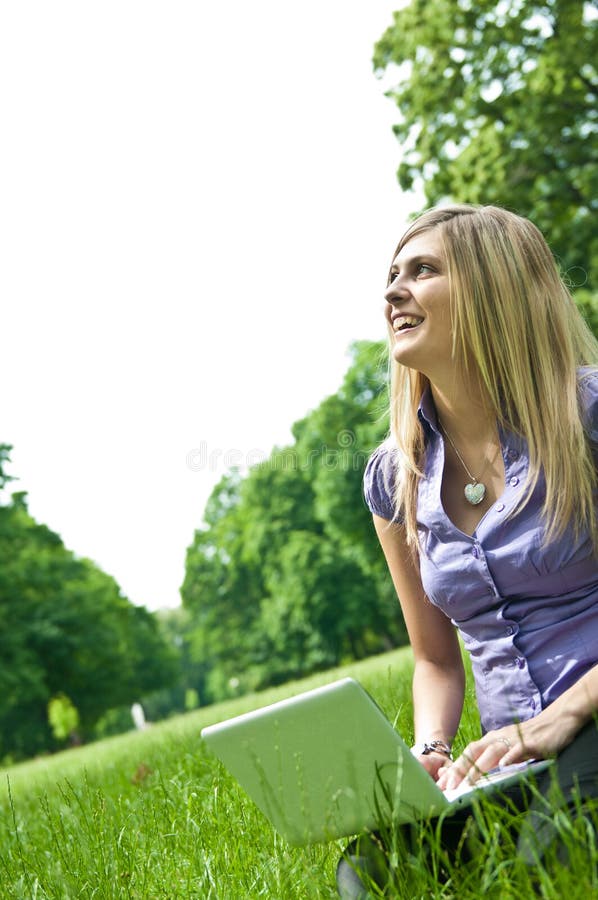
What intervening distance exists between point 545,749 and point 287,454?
41.0m

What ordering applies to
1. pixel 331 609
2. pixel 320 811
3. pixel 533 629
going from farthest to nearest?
1. pixel 331 609
2. pixel 533 629
3. pixel 320 811

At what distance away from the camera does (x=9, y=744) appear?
140 feet

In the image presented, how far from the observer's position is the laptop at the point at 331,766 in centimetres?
210

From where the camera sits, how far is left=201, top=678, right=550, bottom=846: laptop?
6.89 ft

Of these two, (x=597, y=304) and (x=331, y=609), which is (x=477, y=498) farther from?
(x=331, y=609)

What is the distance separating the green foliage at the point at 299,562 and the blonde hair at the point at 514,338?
28.7m

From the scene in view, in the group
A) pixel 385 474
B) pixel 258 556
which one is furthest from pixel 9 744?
pixel 385 474

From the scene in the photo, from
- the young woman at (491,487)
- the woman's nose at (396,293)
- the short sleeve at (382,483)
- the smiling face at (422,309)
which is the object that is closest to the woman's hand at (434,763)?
the young woman at (491,487)

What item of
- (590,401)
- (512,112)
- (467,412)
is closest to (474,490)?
(467,412)

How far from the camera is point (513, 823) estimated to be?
88.4 inches

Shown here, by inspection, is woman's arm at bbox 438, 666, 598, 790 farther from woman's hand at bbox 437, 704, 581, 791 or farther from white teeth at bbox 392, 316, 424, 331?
white teeth at bbox 392, 316, 424, 331

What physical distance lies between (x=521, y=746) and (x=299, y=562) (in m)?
39.2

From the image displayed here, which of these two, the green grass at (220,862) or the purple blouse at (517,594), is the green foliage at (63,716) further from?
the purple blouse at (517,594)

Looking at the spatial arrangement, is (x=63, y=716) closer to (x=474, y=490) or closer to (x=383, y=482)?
(x=383, y=482)
